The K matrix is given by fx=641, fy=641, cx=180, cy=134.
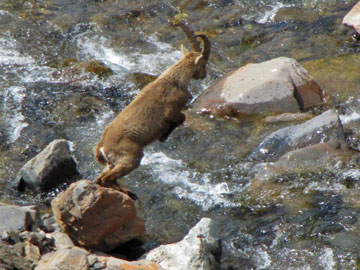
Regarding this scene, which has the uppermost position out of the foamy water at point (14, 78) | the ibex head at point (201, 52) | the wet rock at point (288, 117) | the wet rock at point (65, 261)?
the ibex head at point (201, 52)

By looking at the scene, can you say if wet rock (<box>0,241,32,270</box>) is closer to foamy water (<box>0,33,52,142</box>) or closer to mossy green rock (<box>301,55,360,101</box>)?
foamy water (<box>0,33,52,142</box>)

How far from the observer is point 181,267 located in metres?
7.31

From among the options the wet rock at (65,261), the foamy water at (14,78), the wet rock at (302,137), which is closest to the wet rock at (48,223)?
the wet rock at (65,261)

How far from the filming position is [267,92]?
1123 cm

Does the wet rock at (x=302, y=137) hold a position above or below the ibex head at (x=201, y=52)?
below

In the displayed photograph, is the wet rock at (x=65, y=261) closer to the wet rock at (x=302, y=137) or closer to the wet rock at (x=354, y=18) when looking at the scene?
the wet rock at (x=302, y=137)

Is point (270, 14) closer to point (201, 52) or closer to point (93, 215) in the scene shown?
point (201, 52)

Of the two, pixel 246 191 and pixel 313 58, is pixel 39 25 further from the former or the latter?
pixel 246 191

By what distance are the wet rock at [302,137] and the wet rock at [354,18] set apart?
3.53m

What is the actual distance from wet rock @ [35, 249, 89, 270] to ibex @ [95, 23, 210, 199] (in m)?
1.65

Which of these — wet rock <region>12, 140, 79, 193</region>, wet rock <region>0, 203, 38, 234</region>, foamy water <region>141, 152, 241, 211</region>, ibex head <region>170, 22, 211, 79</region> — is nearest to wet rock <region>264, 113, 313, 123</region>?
ibex head <region>170, 22, 211, 79</region>

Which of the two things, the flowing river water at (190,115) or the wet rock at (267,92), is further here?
the wet rock at (267,92)

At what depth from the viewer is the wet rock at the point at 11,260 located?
698 cm

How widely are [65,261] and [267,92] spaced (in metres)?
5.47
